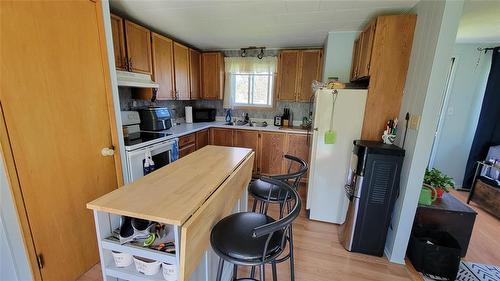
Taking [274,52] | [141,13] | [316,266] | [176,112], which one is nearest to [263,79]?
[274,52]

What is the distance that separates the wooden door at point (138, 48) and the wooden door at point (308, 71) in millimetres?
2371

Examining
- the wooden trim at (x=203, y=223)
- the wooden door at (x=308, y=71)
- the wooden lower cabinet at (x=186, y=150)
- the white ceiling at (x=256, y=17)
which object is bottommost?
the wooden lower cabinet at (x=186, y=150)

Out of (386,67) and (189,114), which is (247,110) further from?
(386,67)

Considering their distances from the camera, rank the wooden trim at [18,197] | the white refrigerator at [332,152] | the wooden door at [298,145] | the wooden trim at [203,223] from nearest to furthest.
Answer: the wooden trim at [203,223] → the wooden trim at [18,197] → the white refrigerator at [332,152] → the wooden door at [298,145]

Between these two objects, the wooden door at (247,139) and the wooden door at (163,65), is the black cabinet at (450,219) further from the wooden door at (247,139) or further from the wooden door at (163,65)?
the wooden door at (163,65)

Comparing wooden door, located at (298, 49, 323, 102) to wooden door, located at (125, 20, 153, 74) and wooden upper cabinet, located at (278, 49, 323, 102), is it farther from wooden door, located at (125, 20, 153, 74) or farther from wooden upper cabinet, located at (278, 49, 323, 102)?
wooden door, located at (125, 20, 153, 74)

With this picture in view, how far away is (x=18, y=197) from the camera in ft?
4.26

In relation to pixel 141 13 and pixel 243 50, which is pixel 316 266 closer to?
pixel 141 13

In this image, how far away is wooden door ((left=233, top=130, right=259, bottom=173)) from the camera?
369 centimetres

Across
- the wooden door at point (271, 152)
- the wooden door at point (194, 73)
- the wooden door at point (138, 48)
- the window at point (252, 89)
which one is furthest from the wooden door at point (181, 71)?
the wooden door at point (271, 152)

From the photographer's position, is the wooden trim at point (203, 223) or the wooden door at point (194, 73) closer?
the wooden trim at point (203, 223)

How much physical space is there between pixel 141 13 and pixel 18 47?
1392 mm

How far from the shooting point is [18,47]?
1239 mm

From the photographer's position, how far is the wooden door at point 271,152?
3592 millimetres
